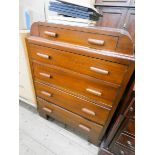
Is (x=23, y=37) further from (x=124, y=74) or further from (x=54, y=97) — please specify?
(x=124, y=74)

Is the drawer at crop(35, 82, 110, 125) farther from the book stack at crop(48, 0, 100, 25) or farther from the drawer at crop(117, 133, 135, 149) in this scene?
the book stack at crop(48, 0, 100, 25)

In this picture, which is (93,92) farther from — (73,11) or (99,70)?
(73,11)

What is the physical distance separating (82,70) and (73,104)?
0.34 meters

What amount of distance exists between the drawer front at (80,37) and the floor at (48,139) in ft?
3.01

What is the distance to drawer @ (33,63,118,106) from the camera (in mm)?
808

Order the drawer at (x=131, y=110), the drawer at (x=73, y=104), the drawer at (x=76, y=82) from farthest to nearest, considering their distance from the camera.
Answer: the drawer at (x=73, y=104) < the drawer at (x=76, y=82) < the drawer at (x=131, y=110)

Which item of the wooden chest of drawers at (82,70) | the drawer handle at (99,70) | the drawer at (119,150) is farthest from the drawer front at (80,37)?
the drawer at (119,150)

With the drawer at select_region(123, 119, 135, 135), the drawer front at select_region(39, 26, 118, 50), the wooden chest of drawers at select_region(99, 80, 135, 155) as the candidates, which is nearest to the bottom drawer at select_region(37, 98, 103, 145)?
the wooden chest of drawers at select_region(99, 80, 135, 155)

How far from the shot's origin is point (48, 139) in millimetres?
1180

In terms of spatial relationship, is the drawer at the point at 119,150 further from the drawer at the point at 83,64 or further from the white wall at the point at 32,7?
the white wall at the point at 32,7

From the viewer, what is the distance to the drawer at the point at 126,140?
0.82 meters

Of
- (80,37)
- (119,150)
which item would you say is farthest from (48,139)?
(80,37)

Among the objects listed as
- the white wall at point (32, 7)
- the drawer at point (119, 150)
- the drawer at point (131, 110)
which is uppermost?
the white wall at point (32, 7)

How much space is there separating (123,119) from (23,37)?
977mm
